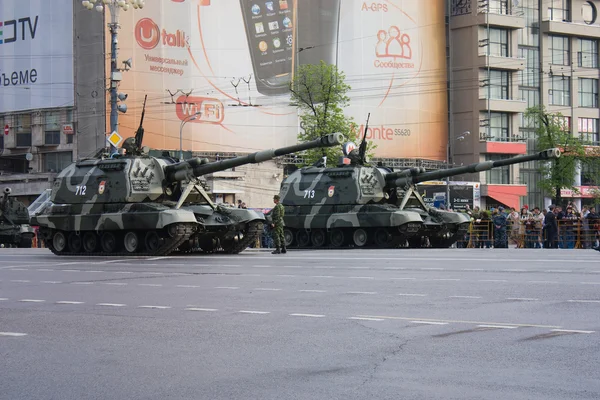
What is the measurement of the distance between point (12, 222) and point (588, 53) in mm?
51677

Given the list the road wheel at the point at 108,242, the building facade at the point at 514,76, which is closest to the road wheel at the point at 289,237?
the road wheel at the point at 108,242

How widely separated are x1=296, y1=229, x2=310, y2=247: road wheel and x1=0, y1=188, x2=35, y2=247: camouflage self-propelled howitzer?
12.9 meters

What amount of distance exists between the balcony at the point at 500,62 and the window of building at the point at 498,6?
359cm

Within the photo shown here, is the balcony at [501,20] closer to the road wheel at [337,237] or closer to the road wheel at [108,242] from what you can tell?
the road wheel at [337,237]

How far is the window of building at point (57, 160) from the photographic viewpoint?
59625 millimetres

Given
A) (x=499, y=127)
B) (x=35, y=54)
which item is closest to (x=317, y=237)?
(x=35, y=54)

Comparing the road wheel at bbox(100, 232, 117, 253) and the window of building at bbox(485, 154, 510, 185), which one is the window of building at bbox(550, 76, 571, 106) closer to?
the window of building at bbox(485, 154, 510, 185)

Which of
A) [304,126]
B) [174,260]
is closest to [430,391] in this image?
[174,260]

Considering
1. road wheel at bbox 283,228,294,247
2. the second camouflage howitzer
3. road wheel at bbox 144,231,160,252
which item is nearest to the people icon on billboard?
road wheel at bbox 283,228,294,247

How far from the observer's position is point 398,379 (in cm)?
714

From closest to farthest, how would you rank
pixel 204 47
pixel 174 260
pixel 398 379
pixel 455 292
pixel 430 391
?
pixel 430 391 < pixel 398 379 < pixel 455 292 < pixel 174 260 < pixel 204 47

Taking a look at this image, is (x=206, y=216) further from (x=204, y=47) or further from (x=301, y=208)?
(x=204, y=47)

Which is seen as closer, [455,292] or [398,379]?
[398,379]

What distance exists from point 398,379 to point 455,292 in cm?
676
